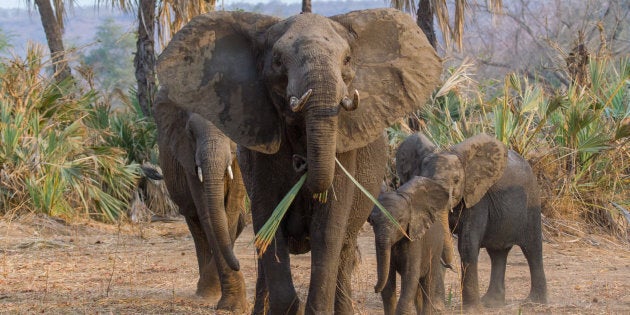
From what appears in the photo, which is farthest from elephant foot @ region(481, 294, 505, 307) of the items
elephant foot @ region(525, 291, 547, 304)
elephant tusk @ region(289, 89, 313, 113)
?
elephant tusk @ region(289, 89, 313, 113)

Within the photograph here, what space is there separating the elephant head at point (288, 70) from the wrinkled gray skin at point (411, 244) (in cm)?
92

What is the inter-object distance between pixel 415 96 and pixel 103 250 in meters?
6.87

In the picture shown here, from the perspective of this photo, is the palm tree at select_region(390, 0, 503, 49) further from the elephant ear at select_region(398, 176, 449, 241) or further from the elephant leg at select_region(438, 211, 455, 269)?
the elephant ear at select_region(398, 176, 449, 241)

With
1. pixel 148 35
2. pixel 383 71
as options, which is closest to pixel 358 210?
pixel 383 71

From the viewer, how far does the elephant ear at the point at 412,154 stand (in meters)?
7.12

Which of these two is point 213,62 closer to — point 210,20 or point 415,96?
point 210,20

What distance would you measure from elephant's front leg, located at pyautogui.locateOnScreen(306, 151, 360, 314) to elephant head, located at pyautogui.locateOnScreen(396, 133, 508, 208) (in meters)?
1.61

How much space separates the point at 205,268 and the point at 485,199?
2264mm

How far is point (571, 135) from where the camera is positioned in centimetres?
1162

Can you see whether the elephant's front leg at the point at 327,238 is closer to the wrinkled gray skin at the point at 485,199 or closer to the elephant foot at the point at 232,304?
the wrinkled gray skin at the point at 485,199

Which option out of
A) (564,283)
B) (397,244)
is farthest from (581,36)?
(397,244)

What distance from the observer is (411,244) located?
6.21 meters

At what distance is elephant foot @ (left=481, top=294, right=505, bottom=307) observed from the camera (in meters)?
7.89

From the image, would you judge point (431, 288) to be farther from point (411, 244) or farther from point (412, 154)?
point (412, 154)
